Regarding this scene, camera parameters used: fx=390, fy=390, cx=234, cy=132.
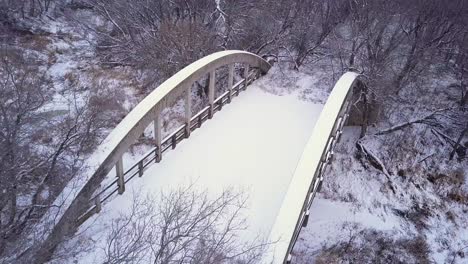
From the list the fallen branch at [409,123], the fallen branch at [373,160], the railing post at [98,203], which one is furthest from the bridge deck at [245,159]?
the fallen branch at [409,123]

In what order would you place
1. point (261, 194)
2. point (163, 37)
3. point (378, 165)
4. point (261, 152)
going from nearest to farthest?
point (261, 194) < point (261, 152) < point (378, 165) < point (163, 37)

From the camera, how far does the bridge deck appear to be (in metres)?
9.25

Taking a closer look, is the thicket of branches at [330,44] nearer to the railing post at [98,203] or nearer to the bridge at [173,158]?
the bridge at [173,158]

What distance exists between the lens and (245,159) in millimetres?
10875

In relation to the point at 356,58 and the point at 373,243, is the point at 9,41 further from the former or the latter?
the point at 373,243

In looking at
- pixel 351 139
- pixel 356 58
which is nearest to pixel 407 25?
pixel 356 58

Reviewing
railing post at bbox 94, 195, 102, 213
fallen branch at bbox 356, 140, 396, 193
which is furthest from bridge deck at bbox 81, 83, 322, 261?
fallen branch at bbox 356, 140, 396, 193

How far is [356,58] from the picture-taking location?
19203 mm

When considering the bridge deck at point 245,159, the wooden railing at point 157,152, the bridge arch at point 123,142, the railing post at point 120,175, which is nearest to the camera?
the bridge arch at point 123,142

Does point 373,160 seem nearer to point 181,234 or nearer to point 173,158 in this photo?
point 173,158

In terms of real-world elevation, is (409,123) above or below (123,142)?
above

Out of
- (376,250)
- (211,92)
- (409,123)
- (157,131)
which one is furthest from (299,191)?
(409,123)

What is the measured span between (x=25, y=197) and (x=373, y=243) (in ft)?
37.1

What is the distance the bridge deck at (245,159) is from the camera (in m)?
9.25
